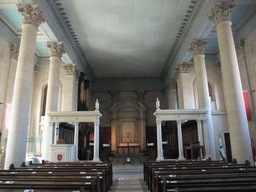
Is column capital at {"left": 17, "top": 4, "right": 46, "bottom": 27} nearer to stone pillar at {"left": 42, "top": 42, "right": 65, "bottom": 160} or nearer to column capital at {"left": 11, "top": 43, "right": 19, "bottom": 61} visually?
stone pillar at {"left": 42, "top": 42, "right": 65, "bottom": 160}

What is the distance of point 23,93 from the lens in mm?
8578

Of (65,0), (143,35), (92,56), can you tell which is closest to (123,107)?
(92,56)

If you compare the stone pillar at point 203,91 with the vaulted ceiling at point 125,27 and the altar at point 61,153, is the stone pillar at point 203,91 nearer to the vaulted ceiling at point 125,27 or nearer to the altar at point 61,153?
the vaulted ceiling at point 125,27

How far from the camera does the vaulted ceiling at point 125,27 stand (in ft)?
38.7

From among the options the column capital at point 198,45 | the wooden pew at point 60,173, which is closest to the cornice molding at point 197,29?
the column capital at point 198,45

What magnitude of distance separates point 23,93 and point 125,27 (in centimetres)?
818

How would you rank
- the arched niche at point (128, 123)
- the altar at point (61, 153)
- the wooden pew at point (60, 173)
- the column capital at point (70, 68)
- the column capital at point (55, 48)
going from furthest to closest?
the arched niche at point (128, 123)
the column capital at point (70, 68)
the column capital at point (55, 48)
the altar at point (61, 153)
the wooden pew at point (60, 173)

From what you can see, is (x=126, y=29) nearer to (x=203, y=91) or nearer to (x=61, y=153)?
(x=203, y=91)

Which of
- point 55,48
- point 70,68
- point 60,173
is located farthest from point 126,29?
point 60,173

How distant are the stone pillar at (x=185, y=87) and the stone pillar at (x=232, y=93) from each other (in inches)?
272

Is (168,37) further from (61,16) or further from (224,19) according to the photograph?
(61,16)

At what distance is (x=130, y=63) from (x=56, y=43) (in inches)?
335

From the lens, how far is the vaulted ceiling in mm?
11789

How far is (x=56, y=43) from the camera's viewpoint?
13.0m
